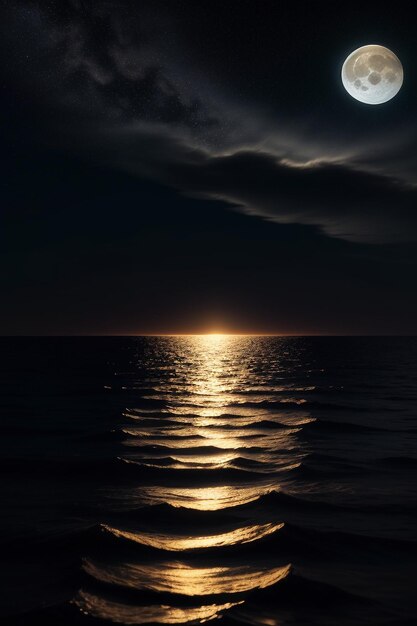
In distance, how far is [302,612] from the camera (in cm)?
765

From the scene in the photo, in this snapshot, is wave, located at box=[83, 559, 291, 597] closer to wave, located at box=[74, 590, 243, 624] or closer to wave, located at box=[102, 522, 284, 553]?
wave, located at box=[74, 590, 243, 624]

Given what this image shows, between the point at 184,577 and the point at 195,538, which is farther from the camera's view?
the point at 195,538

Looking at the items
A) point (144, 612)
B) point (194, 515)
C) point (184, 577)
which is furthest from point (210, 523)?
point (144, 612)

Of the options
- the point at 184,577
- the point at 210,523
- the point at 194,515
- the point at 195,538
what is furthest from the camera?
the point at 194,515

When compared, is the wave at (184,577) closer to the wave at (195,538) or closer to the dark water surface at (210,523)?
the dark water surface at (210,523)

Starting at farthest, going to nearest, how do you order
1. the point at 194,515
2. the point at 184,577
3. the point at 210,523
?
the point at 194,515 < the point at 210,523 < the point at 184,577

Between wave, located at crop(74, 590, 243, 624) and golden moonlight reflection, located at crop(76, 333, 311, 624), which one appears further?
golden moonlight reflection, located at crop(76, 333, 311, 624)

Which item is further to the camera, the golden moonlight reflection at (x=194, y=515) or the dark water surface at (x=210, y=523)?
the golden moonlight reflection at (x=194, y=515)

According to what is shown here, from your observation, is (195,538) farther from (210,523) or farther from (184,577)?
(184,577)

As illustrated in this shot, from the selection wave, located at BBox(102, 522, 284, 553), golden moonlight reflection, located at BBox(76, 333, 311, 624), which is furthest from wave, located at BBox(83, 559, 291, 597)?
wave, located at BBox(102, 522, 284, 553)

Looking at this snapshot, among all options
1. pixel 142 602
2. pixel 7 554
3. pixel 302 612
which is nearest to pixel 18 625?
pixel 142 602

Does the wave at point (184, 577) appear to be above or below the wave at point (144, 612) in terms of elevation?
below

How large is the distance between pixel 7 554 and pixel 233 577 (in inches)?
161

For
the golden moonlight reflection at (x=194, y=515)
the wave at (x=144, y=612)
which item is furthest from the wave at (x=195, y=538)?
the wave at (x=144, y=612)
